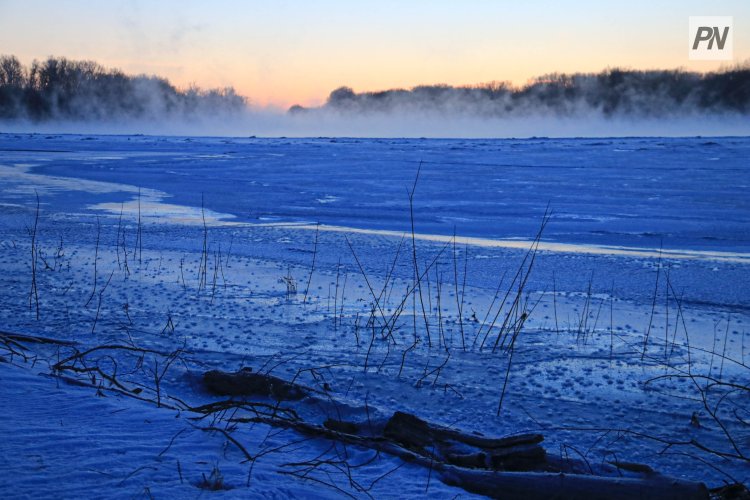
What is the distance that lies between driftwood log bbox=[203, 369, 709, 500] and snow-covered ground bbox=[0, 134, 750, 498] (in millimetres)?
82

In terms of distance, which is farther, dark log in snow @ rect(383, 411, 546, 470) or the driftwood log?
dark log in snow @ rect(383, 411, 546, 470)

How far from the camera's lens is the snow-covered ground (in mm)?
2375

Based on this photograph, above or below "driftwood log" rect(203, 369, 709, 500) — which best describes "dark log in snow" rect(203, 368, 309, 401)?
below

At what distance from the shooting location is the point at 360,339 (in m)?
4.56

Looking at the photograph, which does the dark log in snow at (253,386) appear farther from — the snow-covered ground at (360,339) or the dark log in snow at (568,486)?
the dark log in snow at (568,486)

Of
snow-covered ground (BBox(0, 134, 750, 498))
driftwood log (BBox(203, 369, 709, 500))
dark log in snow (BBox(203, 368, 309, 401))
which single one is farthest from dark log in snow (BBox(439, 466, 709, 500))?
dark log in snow (BBox(203, 368, 309, 401))

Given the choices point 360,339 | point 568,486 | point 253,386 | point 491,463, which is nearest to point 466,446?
point 491,463

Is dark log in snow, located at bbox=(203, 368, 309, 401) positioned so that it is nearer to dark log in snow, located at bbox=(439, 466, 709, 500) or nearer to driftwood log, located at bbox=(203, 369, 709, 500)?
driftwood log, located at bbox=(203, 369, 709, 500)

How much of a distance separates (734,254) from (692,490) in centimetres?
649

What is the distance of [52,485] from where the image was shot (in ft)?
6.49

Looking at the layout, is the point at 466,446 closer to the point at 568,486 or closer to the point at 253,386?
the point at 568,486

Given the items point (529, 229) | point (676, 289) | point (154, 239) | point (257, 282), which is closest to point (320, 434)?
point (257, 282)

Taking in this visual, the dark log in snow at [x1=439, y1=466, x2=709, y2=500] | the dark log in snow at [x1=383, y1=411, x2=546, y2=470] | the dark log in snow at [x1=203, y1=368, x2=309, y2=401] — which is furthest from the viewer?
the dark log in snow at [x1=203, y1=368, x2=309, y2=401]

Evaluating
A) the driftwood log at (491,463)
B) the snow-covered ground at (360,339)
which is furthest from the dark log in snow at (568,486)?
the snow-covered ground at (360,339)
